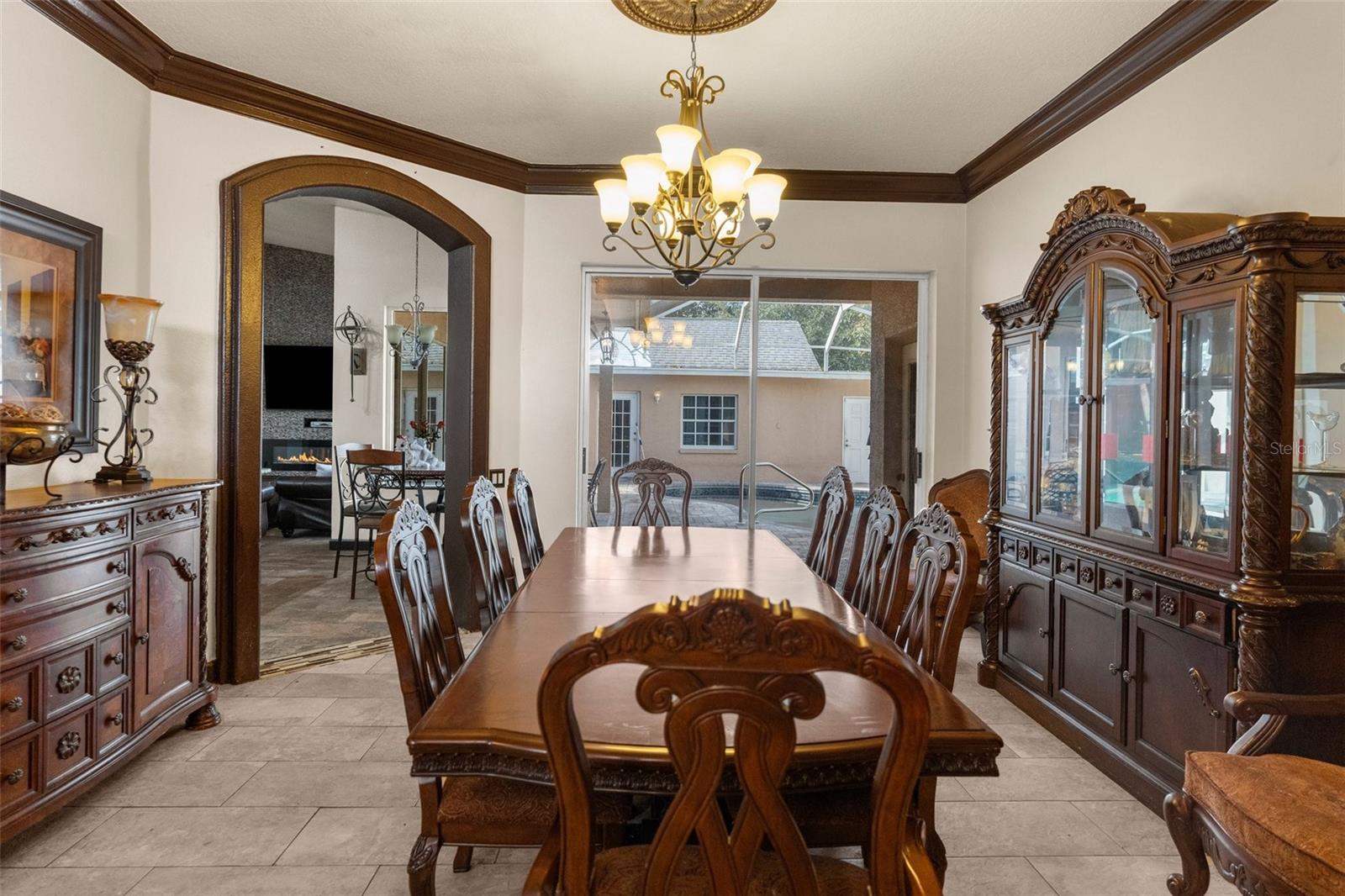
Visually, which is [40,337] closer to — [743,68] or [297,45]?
[297,45]

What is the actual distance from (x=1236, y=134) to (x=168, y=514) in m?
4.09

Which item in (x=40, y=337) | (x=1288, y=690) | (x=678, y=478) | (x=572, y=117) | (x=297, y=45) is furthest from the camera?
(x=678, y=478)

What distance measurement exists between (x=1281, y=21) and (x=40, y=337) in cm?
439

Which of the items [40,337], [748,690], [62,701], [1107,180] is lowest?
[62,701]

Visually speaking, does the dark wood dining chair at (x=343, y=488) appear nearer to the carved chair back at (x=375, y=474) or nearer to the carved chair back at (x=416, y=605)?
Result: the carved chair back at (x=375, y=474)

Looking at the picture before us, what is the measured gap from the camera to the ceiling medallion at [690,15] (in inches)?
109

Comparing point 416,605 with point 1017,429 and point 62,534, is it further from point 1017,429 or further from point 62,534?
point 1017,429

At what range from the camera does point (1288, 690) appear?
213 cm

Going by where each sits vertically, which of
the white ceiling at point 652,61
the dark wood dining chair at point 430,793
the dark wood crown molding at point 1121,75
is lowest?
the dark wood dining chair at point 430,793

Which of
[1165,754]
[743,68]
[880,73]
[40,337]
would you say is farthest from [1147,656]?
[40,337]

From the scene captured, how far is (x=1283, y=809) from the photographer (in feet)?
4.98

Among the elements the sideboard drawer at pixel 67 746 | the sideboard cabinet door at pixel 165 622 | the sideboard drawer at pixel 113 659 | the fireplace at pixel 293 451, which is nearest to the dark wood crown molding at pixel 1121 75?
the sideboard cabinet door at pixel 165 622

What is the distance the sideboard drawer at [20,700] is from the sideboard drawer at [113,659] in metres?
0.24

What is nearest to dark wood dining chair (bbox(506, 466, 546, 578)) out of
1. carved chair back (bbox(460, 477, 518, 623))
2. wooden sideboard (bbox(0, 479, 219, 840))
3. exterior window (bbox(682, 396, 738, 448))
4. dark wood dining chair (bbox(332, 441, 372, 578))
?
carved chair back (bbox(460, 477, 518, 623))
